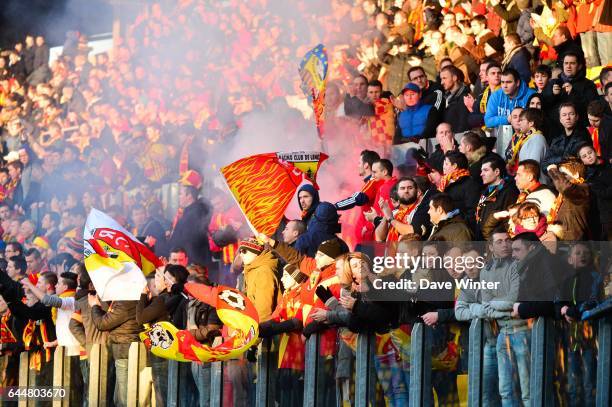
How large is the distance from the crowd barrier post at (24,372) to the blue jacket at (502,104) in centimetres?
422

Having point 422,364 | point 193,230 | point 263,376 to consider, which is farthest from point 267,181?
point 422,364

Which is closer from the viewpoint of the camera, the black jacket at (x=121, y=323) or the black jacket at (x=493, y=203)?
the black jacket at (x=493, y=203)

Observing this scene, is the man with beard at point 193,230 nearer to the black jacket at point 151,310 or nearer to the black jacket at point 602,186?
the black jacket at point 151,310

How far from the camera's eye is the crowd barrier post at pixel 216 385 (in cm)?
928

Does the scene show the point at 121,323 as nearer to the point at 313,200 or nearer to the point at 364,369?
the point at 313,200

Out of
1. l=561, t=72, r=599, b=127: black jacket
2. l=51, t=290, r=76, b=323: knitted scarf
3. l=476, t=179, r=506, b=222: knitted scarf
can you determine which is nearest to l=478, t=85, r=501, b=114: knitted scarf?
l=561, t=72, r=599, b=127: black jacket

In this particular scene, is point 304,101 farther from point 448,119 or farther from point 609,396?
point 609,396

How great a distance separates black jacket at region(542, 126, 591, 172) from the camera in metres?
11.0

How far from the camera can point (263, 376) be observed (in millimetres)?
9195

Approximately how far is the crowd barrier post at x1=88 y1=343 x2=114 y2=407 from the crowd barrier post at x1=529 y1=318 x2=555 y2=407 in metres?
3.46

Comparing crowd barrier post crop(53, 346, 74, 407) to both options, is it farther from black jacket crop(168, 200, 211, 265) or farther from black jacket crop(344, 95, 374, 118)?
black jacket crop(344, 95, 374, 118)

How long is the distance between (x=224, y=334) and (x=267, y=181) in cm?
259

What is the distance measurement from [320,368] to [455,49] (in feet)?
20.0

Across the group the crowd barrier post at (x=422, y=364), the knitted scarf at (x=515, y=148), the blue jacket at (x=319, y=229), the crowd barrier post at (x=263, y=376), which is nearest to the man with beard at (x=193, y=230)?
the blue jacket at (x=319, y=229)
